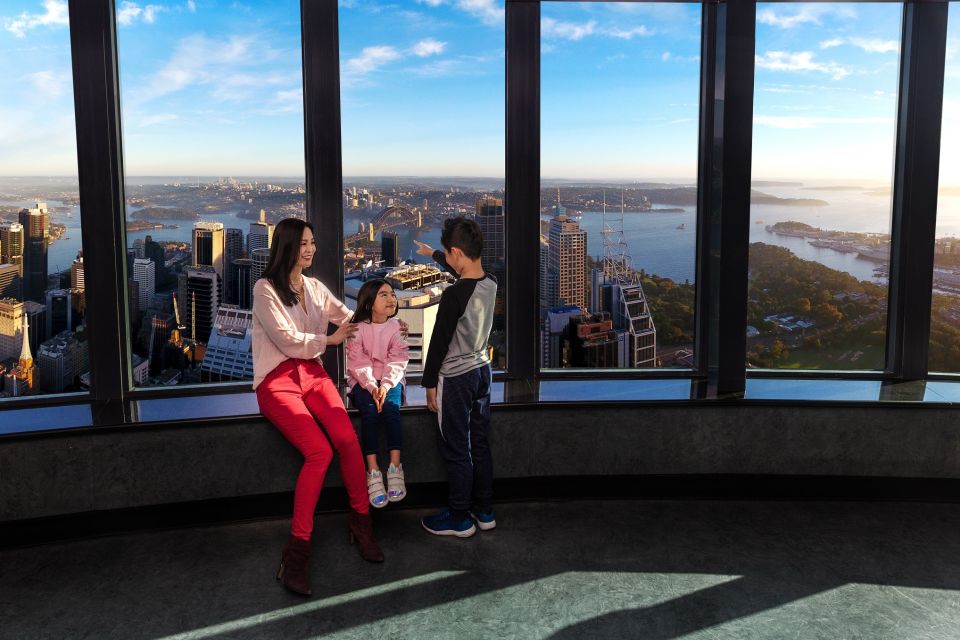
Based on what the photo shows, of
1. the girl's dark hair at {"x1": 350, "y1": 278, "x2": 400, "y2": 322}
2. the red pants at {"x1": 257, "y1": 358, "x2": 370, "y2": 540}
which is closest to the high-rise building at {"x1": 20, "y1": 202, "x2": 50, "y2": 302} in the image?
the red pants at {"x1": 257, "y1": 358, "x2": 370, "y2": 540}

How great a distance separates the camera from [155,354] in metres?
3.70

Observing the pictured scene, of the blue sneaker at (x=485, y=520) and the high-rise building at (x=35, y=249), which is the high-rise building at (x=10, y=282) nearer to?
the high-rise building at (x=35, y=249)

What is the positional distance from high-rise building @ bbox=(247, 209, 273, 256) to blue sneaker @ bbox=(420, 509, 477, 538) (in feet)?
5.13

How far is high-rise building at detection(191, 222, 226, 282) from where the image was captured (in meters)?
3.72

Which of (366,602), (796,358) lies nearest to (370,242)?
(366,602)

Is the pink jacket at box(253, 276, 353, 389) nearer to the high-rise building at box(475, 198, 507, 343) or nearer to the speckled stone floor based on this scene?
the speckled stone floor

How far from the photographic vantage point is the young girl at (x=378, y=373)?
3271 millimetres

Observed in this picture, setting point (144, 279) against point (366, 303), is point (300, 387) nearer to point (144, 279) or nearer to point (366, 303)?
point (366, 303)

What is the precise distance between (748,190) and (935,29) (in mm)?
1270

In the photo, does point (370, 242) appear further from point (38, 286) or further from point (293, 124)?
point (38, 286)

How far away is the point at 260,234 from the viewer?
3.77 meters

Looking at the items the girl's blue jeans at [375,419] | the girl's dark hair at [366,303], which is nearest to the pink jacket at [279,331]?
the girl's dark hair at [366,303]

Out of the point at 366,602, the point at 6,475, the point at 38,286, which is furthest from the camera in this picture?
the point at 38,286

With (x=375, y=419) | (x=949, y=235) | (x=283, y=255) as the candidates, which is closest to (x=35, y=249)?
(x=283, y=255)
